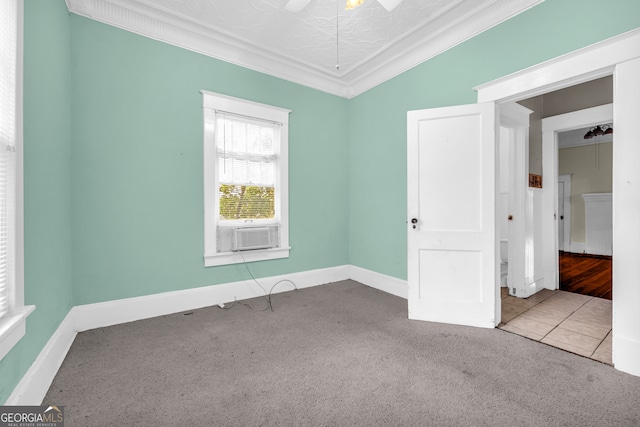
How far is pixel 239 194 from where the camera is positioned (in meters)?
3.52

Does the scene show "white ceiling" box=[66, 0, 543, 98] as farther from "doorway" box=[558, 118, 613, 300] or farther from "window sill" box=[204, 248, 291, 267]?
"doorway" box=[558, 118, 613, 300]

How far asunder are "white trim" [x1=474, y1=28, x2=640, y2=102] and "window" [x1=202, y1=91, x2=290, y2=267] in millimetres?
2460

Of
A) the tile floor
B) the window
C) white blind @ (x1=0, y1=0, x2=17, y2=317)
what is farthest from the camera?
the window

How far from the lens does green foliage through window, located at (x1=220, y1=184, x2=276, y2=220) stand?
11.2 ft

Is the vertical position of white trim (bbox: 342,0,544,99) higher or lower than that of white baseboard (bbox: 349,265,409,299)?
higher

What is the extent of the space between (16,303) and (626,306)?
373 cm

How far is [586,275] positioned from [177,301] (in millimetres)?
Result: 6220

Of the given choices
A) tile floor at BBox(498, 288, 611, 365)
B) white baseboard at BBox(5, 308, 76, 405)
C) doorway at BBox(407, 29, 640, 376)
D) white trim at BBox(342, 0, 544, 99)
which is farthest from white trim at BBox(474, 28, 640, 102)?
white baseboard at BBox(5, 308, 76, 405)

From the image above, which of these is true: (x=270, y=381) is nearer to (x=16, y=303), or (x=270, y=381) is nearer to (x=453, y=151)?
(x=16, y=303)

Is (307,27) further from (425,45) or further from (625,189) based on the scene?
(625,189)

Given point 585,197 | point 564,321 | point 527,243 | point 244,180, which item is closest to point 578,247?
point 585,197

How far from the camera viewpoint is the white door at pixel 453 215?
2611 millimetres

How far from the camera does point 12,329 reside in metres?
1.29

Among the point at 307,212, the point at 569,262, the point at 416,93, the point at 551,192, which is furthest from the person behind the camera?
the point at 569,262
